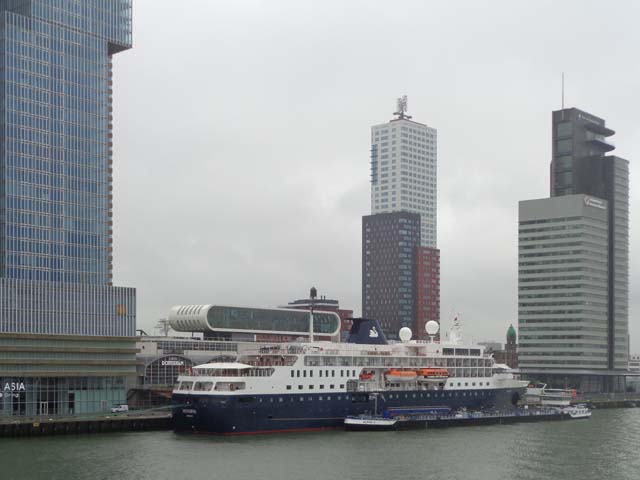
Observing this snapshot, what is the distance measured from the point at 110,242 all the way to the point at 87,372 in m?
20.4

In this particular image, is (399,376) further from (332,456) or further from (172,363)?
(172,363)

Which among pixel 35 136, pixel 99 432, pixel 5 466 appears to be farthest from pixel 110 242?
pixel 5 466

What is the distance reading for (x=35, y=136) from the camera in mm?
113125

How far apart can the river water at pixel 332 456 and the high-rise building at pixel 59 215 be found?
66.4 feet

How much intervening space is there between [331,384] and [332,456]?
2029cm

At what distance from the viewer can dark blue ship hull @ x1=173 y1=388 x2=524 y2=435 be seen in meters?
86.0

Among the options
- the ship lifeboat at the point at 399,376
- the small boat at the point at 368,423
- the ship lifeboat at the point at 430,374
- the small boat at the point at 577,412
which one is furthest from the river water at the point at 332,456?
the small boat at the point at 577,412

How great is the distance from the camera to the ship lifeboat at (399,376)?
100750 millimetres

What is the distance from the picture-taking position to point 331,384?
94.5 meters

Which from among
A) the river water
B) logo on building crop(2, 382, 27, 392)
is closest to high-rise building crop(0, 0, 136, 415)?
logo on building crop(2, 382, 27, 392)

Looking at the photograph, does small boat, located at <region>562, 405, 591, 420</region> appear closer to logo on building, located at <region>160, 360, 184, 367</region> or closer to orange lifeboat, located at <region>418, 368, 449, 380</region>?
orange lifeboat, located at <region>418, 368, 449, 380</region>

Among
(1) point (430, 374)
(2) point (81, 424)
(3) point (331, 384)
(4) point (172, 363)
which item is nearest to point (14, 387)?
(2) point (81, 424)

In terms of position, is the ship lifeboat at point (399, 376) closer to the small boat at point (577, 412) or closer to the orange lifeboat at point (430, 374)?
the orange lifeboat at point (430, 374)

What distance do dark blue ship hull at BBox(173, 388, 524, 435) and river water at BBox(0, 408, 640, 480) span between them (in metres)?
1.42
